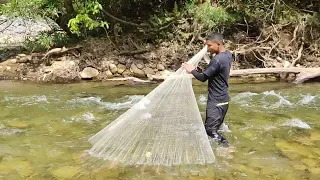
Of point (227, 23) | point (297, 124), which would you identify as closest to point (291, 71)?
point (227, 23)

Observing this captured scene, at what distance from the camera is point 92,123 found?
22.1 ft

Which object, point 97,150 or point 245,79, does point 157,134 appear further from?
point 245,79

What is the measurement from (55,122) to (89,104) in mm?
1257

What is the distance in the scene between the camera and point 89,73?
424 inches

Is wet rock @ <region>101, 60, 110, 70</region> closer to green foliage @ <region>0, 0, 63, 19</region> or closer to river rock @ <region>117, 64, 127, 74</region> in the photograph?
river rock @ <region>117, 64, 127, 74</region>

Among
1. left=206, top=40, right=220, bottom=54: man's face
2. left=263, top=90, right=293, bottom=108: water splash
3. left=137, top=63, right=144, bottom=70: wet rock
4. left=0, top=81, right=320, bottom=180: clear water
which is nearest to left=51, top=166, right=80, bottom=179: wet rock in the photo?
left=0, top=81, right=320, bottom=180: clear water

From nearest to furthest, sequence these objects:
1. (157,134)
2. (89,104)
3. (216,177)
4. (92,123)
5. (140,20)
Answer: (216,177) < (157,134) < (92,123) < (89,104) < (140,20)

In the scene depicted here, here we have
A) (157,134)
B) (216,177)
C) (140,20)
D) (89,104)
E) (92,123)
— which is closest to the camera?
(216,177)

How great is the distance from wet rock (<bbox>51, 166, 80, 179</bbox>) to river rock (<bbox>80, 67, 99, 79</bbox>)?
19.5 ft

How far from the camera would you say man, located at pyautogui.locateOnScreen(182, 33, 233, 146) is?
4.90m

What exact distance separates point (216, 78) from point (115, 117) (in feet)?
8.40

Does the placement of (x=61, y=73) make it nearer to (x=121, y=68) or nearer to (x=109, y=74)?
A: (x=109, y=74)

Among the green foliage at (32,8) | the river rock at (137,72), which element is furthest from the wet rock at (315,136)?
the green foliage at (32,8)

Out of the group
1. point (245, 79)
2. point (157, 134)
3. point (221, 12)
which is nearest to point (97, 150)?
point (157, 134)
